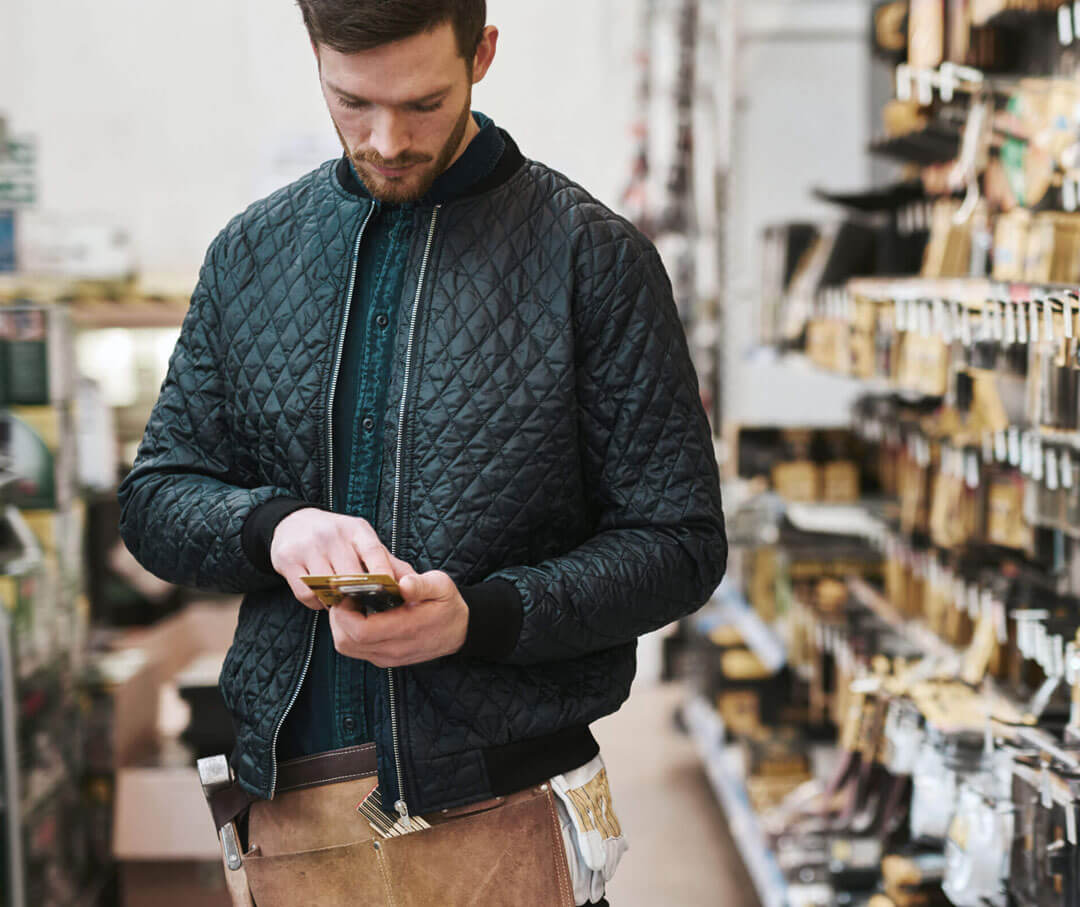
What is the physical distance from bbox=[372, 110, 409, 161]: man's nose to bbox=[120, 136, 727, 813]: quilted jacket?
10 centimetres

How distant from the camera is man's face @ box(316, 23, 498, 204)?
44.6 inches

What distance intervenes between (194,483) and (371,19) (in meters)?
0.47

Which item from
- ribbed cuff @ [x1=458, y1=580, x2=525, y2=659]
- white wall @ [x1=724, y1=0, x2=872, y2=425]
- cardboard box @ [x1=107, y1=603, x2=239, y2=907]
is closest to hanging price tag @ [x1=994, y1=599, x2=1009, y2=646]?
ribbed cuff @ [x1=458, y1=580, x2=525, y2=659]

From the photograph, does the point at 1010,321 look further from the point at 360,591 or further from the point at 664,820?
the point at 664,820

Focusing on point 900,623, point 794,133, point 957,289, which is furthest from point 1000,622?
point 794,133

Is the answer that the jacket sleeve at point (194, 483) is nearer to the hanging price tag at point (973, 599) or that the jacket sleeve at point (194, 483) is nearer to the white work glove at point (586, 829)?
the white work glove at point (586, 829)

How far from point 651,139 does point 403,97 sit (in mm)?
5275

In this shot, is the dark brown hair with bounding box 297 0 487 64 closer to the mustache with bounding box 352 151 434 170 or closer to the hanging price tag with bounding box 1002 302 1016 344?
the mustache with bounding box 352 151 434 170

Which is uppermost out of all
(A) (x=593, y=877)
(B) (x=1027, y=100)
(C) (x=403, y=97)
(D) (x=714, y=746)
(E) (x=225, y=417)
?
(B) (x=1027, y=100)

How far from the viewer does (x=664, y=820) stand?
4035mm

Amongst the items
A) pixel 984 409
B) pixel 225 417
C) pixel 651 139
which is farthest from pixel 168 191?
pixel 225 417

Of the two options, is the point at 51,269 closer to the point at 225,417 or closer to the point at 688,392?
the point at 225,417

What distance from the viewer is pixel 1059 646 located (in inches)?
69.6

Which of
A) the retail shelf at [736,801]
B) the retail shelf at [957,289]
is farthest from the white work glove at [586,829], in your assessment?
the retail shelf at [736,801]
